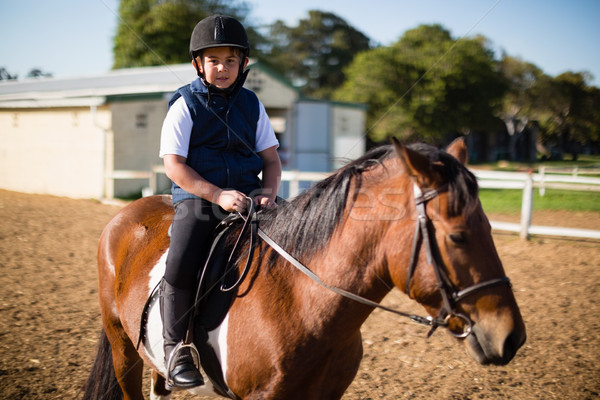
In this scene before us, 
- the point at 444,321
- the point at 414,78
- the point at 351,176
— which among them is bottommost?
the point at 444,321

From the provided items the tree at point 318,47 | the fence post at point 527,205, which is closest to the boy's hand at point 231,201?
the fence post at point 527,205

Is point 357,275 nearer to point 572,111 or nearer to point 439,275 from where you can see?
point 439,275

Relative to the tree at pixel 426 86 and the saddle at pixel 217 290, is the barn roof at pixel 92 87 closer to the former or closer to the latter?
the saddle at pixel 217 290

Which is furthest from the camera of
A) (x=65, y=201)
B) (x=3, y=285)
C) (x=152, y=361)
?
(x=65, y=201)

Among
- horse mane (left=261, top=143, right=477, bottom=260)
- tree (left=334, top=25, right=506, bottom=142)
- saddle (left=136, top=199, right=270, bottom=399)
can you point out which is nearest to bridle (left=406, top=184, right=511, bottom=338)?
horse mane (left=261, top=143, right=477, bottom=260)

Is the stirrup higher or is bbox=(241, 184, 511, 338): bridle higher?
bbox=(241, 184, 511, 338): bridle

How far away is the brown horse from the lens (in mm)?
1880

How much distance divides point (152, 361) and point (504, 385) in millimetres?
3280

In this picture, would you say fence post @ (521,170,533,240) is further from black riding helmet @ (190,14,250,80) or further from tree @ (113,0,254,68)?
tree @ (113,0,254,68)

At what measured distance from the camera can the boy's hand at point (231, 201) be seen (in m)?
2.43

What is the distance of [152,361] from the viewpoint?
2.85 metres

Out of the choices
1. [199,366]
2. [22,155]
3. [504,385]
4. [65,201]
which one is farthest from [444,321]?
[22,155]

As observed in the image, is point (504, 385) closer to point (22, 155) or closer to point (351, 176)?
point (351, 176)

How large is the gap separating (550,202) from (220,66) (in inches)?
694
